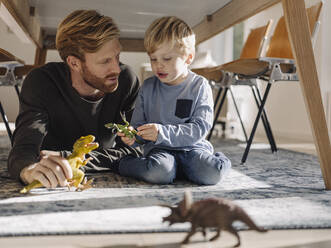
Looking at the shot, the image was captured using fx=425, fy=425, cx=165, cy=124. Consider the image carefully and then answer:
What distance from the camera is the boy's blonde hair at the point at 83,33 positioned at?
146 cm

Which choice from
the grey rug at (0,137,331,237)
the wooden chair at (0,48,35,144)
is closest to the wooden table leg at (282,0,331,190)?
the grey rug at (0,137,331,237)

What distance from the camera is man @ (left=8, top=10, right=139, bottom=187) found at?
1448 millimetres

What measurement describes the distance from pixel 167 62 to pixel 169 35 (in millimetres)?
91

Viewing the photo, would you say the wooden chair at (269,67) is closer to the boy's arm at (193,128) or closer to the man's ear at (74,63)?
the boy's arm at (193,128)

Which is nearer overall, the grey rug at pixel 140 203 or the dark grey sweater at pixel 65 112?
the grey rug at pixel 140 203

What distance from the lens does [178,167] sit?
4.84 ft

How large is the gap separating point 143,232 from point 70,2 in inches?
49.9

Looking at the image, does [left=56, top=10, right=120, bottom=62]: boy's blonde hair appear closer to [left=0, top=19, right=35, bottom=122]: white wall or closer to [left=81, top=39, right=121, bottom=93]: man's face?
[left=81, top=39, right=121, bottom=93]: man's face

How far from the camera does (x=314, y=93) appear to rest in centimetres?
127

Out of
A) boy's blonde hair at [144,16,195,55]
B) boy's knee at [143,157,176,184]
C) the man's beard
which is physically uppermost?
boy's blonde hair at [144,16,195,55]

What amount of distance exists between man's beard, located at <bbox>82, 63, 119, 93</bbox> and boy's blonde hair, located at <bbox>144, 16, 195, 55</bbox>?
0.17 m

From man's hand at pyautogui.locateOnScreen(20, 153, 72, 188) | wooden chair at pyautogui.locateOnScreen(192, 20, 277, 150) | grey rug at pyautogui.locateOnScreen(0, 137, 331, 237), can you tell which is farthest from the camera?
wooden chair at pyautogui.locateOnScreen(192, 20, 277, 150)

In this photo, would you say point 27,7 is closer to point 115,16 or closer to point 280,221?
point 115,16

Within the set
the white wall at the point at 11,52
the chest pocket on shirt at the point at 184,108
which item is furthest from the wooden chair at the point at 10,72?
the white wall at the point at 11,52
